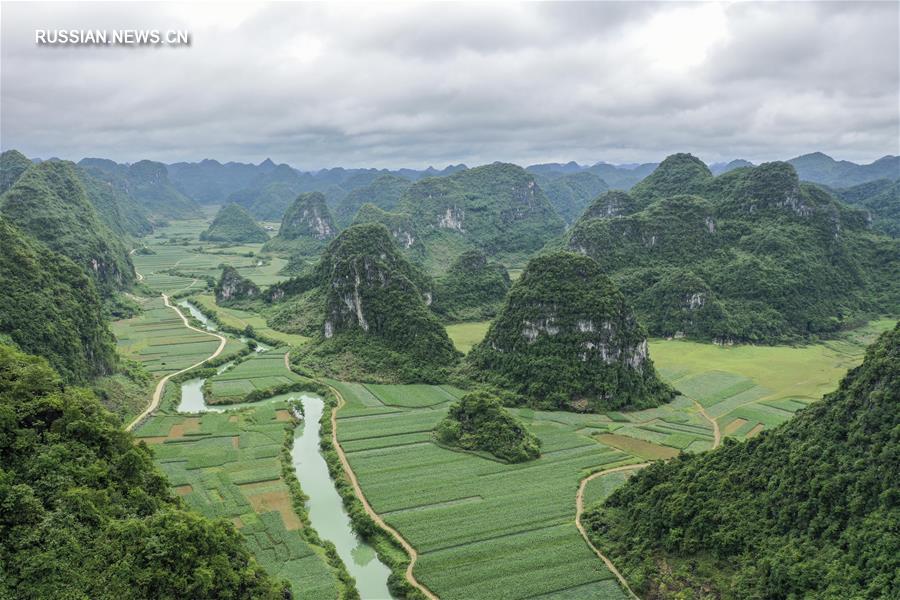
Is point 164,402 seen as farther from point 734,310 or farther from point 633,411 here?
point 734,310

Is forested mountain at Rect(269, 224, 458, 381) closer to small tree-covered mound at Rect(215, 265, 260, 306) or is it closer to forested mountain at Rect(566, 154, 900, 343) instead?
forested mountain at Rect(566, 154, 900, 343)

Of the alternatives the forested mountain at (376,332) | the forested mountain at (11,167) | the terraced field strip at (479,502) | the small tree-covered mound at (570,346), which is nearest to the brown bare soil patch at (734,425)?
the small tree-covered mound at (570,346)

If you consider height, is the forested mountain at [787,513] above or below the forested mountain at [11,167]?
below

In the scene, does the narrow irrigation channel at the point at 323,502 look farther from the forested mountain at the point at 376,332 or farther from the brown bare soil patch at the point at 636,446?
the brown bare soil patch at the point at 636,446

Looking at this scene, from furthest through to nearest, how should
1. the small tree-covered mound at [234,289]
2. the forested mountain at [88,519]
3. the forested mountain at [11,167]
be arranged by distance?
the forested mountain at [11,167] < the small tree-covered mound at [234,289] < the forested mountain at [88,519]

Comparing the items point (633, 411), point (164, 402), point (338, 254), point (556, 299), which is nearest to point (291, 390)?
point (164, 402)

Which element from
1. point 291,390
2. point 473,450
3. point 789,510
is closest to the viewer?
point 789,510
